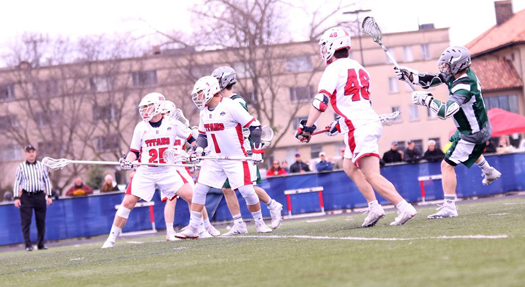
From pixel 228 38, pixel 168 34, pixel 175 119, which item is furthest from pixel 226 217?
pixel 168 34

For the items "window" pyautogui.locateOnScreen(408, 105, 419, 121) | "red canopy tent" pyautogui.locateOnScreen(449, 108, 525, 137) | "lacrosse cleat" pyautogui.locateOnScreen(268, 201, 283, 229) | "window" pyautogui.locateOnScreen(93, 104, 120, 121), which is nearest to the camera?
"lacrosse cleat" pyautogui.locateOnScreen(268, 201, 283, 229)

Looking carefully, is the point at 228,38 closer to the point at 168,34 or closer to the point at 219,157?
the point at 168,34

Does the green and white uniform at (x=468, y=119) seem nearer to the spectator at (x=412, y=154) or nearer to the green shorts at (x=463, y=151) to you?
the green shorts at (x=463, y=151)

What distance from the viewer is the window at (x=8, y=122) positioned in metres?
55.0

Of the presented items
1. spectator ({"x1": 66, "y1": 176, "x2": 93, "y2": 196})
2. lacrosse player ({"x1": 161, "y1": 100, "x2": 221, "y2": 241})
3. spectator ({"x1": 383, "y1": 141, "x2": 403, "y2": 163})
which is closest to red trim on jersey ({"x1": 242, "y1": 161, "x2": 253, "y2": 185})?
lacrosse player ({"x1": 161, "y1": 100, "x2": 221, "y2": 241})

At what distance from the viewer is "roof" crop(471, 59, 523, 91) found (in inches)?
2704

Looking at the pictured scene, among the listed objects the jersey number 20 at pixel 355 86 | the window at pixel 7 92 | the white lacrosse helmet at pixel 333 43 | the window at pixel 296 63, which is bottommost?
the jersey number 20 at pixel 355 86

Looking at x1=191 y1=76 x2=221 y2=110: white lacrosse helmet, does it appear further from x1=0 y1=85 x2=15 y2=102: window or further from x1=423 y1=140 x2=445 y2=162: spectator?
x1=0 y1=85 x2=15 y2=102: window

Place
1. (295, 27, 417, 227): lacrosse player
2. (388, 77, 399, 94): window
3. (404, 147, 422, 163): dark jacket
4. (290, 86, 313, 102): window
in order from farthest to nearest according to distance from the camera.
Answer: (388, 77, 399, 94): window
(290, 86, 313, 102): window
(404, 147, 422, 163): dark jacket
(295, 27, 417, 227): lacrosse player

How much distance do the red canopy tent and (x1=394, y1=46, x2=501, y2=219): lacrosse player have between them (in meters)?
19.2

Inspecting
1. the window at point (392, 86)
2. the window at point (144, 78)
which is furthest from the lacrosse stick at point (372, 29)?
the window at point (392, 86)

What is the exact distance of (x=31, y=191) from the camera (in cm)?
1700

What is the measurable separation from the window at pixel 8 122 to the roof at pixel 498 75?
114 ft

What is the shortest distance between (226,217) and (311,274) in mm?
15064
